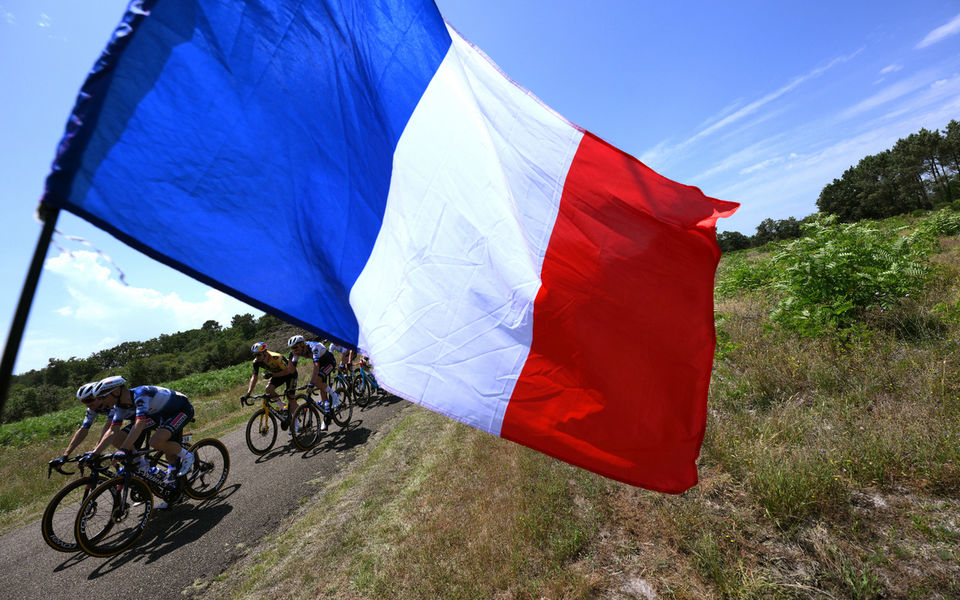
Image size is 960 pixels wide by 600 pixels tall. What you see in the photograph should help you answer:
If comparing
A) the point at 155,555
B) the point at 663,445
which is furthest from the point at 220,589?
the point at 663,445

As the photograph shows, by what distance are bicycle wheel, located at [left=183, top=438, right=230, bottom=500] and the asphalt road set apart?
0.18 meters

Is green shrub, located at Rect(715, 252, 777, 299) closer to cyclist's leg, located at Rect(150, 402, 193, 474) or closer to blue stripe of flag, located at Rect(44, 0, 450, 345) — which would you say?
blue stripe of flag, located at Rect(44, 0, 450, 345)

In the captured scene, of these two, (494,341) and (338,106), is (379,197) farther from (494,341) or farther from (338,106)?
(494,341)

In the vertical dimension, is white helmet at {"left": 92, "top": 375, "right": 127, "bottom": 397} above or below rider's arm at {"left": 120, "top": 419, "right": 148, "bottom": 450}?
above

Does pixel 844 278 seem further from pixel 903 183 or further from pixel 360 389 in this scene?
pixel 903 183

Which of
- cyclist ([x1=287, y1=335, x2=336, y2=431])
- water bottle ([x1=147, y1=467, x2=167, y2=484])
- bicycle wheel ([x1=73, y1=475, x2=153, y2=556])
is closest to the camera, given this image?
bicycle wheel ([x1=73, y1=475, x2=153, y2=556])

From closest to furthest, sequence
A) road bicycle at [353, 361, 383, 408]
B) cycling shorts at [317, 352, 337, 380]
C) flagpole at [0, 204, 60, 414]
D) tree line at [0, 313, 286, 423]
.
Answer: flagpole at [0, 204, 60, 414], cycling shorts at [317, 352, 337, 380], road bicycle at [353, 361, 383, 408], tree line at [0, 313, 286, 423]

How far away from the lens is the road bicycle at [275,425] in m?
9.07

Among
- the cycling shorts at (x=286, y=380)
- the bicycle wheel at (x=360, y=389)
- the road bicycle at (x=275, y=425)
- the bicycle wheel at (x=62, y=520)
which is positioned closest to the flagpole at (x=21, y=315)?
the bicycle wheel at (x=62, y=520)

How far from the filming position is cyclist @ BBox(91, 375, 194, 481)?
6.21m

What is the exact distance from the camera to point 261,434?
9.33 meters

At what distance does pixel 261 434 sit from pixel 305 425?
3.17ft

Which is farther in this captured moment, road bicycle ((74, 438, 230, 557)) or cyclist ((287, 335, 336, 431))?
cyclist ((287, 335, 336, 431))

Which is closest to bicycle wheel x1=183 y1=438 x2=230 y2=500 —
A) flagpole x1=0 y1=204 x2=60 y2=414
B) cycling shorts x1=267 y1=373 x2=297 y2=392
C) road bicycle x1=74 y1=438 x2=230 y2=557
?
road bicycle x1=74 y1=438 x2=230 y2=557
